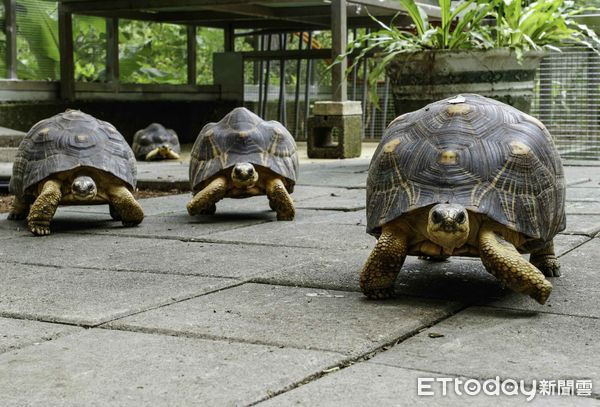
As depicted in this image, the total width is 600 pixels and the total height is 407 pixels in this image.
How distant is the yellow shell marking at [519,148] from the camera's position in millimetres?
3065

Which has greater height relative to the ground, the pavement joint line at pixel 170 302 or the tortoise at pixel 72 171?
the tortoise at pixel 72 171

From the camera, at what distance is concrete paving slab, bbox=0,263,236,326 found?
9.53 ft

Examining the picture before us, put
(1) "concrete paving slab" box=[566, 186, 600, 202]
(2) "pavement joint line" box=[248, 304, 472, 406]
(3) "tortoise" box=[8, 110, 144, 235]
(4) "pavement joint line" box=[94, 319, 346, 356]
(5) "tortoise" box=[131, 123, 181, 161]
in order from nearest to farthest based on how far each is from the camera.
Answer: (2) "pavement joint line" box=[248, 304, 472, 406]
(4) "pavement joint line" box=[94, 319, 346, 356]
(3) "tortoise" box=[8, 110, 144, 235]
(1) "concrete paving slab" box=[566, 186, 600, 202]
(5) "tortoise" box=[131, 123, 181, 161]

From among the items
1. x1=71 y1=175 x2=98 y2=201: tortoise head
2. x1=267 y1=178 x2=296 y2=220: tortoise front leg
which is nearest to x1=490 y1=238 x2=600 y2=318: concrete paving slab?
x1=267 y1=178 x2=296 y2=220: tortoise front leg

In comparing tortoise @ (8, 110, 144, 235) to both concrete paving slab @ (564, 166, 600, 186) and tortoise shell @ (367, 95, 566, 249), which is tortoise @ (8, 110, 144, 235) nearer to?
tortoise shell @ (367, 95, 566, 249)

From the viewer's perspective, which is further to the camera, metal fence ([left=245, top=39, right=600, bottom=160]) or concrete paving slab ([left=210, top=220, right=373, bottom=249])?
metal fence ([left=245, top=39, right=600, bottom=160])

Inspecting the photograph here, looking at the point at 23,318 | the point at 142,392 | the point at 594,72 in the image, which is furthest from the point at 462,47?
the point at 142,392

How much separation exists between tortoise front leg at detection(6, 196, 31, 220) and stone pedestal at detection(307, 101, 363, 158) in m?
4.92

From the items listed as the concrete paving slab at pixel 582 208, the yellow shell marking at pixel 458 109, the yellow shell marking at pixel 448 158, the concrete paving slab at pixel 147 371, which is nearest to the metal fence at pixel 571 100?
the concrete paving slab at pixel 582 208

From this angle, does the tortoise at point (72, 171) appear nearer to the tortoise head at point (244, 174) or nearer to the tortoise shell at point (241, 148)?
the tortoise shell at point (241, 148)

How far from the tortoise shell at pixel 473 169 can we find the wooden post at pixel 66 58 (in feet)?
26.7

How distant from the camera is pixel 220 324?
8.91ft

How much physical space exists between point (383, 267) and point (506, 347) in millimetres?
669

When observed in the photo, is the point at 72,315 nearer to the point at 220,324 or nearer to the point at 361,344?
the point at 220,324
